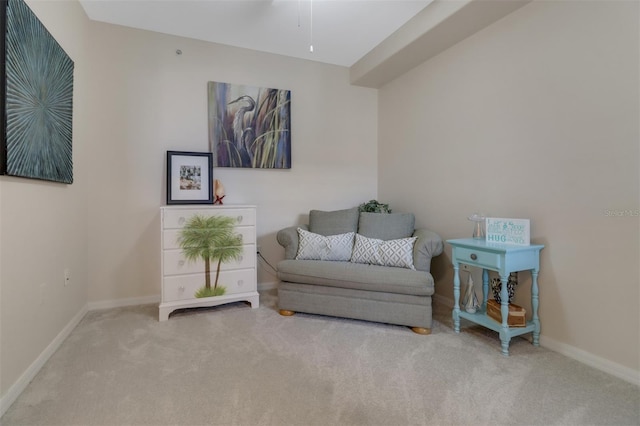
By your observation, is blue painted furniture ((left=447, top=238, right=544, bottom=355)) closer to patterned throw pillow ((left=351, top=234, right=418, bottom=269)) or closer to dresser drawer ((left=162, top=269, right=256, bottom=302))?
patterned throw pillow ((left=351, top=234, right=418, bottom=269))

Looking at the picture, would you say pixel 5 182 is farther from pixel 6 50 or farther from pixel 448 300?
pixel 448 300

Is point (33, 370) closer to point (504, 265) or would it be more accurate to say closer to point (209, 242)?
point (209, 242)

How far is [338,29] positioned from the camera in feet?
9.54

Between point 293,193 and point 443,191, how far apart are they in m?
1.58

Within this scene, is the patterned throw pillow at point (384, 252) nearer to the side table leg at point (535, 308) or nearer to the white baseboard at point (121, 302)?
the side table leg at point (535, 308)

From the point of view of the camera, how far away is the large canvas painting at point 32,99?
1.49m

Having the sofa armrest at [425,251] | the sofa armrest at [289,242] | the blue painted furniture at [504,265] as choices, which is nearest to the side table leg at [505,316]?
the blue painted furniture at [504,265]

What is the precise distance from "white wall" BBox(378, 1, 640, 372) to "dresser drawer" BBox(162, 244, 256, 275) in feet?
5.96

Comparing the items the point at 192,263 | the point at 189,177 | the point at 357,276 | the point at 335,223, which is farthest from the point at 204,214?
the point at 357,276

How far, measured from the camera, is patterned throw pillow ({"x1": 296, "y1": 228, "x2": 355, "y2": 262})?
9.25 ft

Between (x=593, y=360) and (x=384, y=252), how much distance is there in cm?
144

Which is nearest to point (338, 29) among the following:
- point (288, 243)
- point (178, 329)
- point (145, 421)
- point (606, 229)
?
point (288, 243)

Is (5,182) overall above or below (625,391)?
above

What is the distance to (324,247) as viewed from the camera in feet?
9.29
